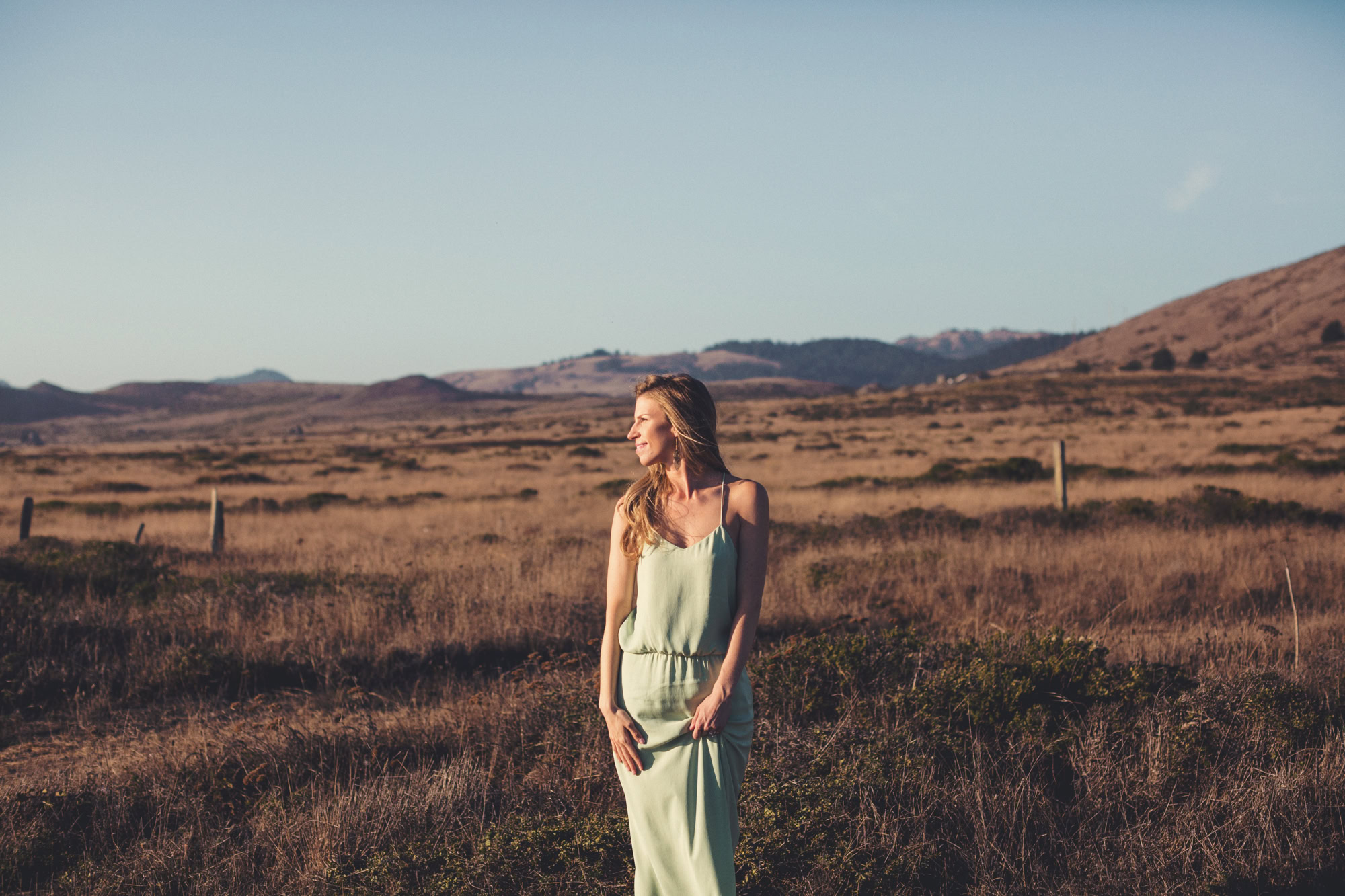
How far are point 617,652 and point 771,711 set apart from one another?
2790mm

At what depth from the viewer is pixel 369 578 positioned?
10.1 meters

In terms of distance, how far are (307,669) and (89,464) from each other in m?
58.6

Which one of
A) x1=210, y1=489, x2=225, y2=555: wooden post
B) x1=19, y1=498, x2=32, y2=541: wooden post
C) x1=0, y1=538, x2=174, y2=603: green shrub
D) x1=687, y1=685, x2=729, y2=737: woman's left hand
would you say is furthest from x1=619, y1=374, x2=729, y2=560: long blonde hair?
x1=19, y1=498, x2=32, y2=541: wooden post

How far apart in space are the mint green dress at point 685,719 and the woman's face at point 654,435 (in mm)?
219

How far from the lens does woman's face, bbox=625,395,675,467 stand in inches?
Answer: 110

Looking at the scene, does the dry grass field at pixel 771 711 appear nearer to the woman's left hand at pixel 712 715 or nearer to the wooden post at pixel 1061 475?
the wooden post at pixel 1061 475

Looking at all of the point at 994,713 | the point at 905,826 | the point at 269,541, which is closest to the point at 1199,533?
the point at 994,713

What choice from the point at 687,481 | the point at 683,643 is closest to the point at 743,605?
the point at 683,643

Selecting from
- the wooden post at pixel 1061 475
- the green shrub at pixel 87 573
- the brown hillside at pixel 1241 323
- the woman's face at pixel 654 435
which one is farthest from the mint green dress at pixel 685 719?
the brown hillside at pixel 1241 323

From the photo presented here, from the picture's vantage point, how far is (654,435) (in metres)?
2.79

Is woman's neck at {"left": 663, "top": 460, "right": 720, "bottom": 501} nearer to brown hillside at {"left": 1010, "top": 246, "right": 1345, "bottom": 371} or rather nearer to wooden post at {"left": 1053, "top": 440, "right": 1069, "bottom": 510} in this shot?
wooden post at {"left": 1053, "top": 440, "right": 1069, "bottom": 510}

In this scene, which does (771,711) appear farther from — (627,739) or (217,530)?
(217,530)

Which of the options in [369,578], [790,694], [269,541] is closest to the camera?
[790,694]

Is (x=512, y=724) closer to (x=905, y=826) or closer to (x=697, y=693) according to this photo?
(x=905, y=826)
